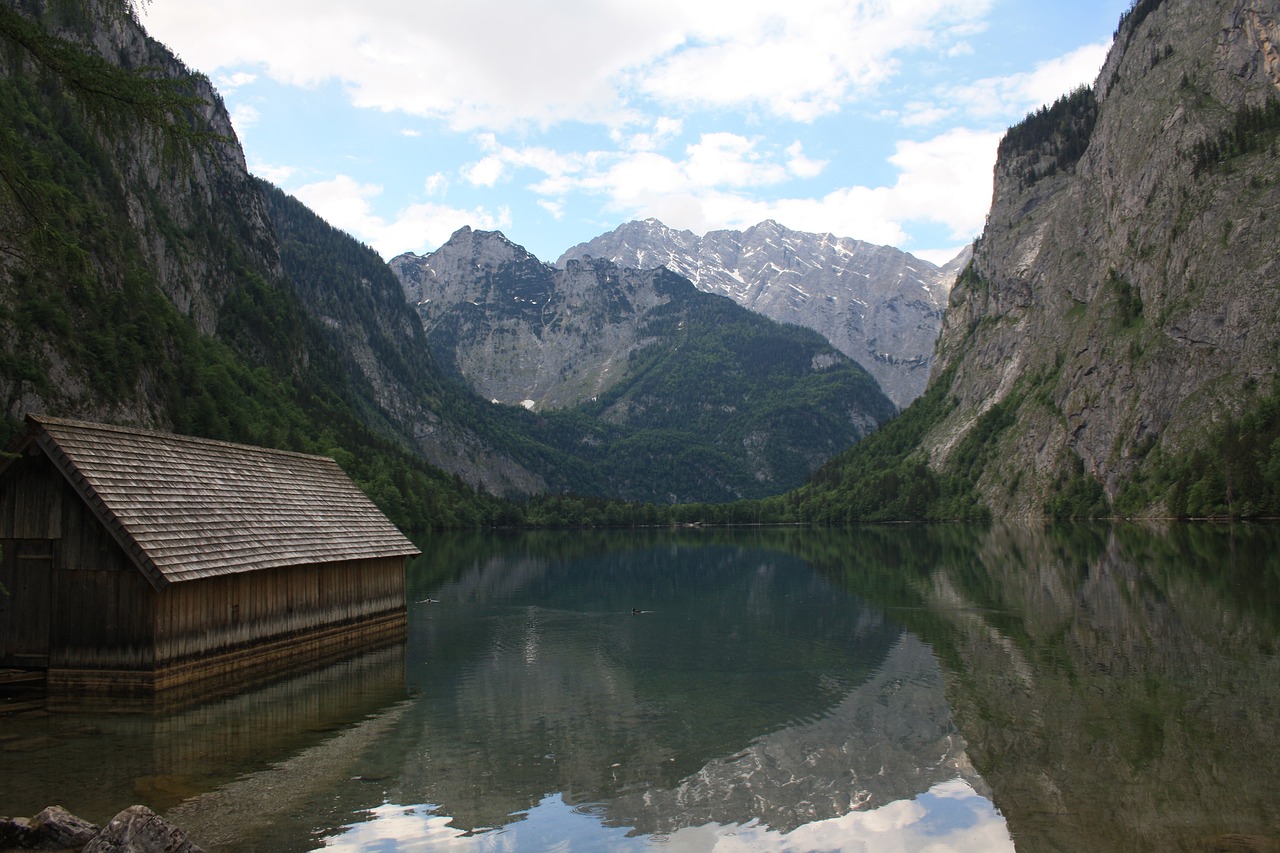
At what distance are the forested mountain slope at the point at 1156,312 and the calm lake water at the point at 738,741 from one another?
8690 cm

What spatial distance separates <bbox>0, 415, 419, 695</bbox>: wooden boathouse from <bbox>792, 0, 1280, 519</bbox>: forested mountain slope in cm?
10462

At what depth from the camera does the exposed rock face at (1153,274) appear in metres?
123

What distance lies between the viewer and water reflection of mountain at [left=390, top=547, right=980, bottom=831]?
56.1 ft

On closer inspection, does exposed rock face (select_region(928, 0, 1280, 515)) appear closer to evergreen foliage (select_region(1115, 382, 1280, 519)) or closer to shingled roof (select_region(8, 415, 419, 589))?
evergreen foliage (select_region(1115, 382, 1280, 519))

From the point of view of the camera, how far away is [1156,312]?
139 metres

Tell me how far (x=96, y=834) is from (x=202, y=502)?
16412 mm

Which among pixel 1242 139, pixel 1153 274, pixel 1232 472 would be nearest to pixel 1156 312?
pixel 1153 274

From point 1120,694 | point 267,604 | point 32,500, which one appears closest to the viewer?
point 1120,694

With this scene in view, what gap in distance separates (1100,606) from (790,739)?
85.4 ft

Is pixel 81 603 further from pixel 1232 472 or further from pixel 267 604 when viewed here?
pixel 1232 472

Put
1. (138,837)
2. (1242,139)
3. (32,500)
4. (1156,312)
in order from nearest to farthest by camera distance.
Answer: (138,837) < (32,500) < (1242,139) < (1156,312)

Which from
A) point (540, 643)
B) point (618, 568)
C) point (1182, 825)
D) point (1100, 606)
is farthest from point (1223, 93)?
point (1182, 825)

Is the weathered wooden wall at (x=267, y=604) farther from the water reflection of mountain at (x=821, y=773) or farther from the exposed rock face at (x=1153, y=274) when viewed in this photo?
the exposed rock face at (x=1153, y=274)

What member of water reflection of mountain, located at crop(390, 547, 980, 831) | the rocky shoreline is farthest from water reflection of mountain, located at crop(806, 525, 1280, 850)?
the rocky shoreline
